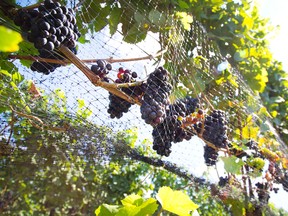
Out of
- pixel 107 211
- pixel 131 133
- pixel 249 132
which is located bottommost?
pixel 131 133

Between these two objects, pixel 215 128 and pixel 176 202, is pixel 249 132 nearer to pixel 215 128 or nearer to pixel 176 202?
pixel 215 128

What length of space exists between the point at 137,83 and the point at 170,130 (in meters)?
0.28

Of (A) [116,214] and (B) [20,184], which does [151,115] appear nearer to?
(A) [116,214]

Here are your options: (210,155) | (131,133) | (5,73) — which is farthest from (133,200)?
(131,133)

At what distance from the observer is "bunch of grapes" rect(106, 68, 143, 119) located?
1089 millimetres

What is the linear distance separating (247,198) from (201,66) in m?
0.89

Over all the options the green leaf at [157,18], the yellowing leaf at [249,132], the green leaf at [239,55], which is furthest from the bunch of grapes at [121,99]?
the green leaf at [239,55]

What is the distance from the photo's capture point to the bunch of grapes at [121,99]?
109 centimetres

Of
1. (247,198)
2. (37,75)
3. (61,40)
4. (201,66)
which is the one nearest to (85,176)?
(247,198)

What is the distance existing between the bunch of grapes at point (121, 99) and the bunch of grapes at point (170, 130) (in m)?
0.15

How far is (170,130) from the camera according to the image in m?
1.26

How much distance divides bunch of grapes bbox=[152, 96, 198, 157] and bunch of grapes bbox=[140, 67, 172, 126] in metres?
0.13

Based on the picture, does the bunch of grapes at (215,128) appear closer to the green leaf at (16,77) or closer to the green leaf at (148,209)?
the green leaf at (16,77)

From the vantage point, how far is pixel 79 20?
1247mm
